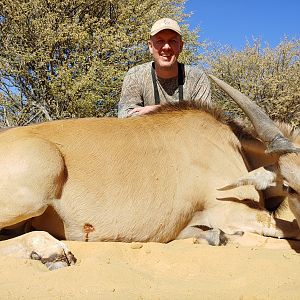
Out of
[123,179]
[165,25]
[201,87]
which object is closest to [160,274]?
[123,179]

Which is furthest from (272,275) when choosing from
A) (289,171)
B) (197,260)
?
(289,171)

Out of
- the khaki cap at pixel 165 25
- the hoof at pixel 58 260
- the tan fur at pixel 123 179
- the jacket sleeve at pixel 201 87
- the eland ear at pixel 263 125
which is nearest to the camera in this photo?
the hoof at pixel 58 260

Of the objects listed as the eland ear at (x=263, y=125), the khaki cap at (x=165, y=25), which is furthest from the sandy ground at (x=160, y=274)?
the khaki cap at (x=165, y=25)

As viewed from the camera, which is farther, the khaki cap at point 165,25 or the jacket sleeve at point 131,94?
the jacket sleeve at point 131,94

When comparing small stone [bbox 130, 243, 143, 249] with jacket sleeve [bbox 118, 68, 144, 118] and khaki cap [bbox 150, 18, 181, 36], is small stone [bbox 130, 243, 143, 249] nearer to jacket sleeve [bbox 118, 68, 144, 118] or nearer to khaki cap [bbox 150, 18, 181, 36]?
jacket sleeve [bbox 118, 68, 144, 118]

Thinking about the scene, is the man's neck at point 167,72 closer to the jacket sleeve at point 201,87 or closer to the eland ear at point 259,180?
the jacket sleeve at point 201,87

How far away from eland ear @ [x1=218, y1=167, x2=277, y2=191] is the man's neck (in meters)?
2.23

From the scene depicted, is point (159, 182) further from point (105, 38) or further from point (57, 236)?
point (105, 38)

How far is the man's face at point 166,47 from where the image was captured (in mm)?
5680

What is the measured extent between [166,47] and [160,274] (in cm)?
328

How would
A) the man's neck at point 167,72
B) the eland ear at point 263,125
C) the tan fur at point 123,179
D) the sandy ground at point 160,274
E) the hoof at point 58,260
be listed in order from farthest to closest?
1. the man's neck at point 167,72
2. the eland ear at point 263,125
3. the tan fur at point 123,179
4. the hoof at point 58,260
5. the sandy ground at point 160,274

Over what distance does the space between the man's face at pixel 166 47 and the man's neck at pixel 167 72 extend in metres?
0.05

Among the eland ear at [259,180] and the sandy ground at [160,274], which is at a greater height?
the eland ear at [259,180]

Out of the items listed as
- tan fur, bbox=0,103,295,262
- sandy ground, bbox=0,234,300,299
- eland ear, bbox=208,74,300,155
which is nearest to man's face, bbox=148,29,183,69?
tan fur, bbox=0,103,295,262
